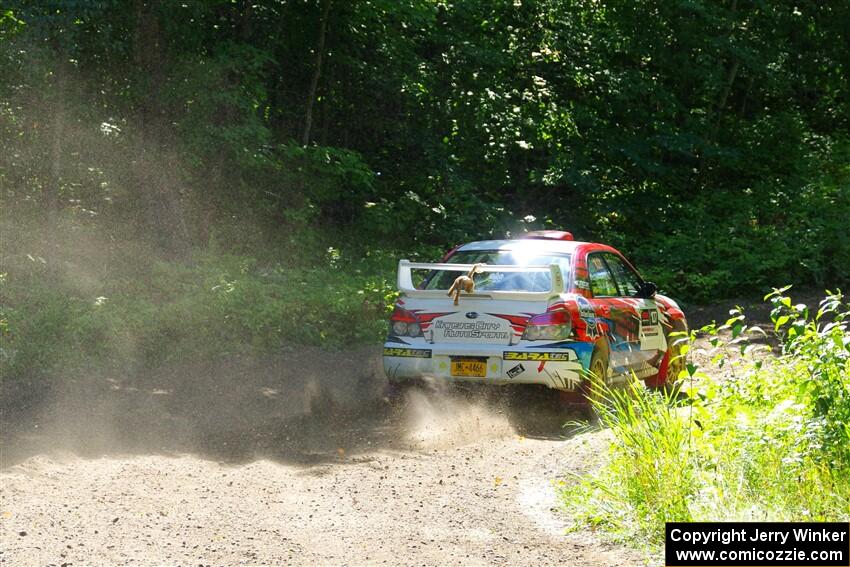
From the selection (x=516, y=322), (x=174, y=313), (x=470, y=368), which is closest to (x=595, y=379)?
(x=516, y=322)

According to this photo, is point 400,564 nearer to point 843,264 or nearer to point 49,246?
point 49,246

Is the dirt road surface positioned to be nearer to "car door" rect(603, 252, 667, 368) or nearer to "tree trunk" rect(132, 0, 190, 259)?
"car door" rect(603, 252, 667, 368)

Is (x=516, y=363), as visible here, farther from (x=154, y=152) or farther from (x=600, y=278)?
(x=154, y=152)

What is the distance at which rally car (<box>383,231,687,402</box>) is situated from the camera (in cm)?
961

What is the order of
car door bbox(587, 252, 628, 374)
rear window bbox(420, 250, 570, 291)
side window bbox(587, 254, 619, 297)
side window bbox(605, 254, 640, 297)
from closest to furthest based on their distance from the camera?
1. rear window bbox(420, 250, 570, 291)
2. car door bbox(587, 252, 628, 374)
3. side window bbox(587, 254, 619, 297)
4. side window bbox(605, 254, 640, 297)

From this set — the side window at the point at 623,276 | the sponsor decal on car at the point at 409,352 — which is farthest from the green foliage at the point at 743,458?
the side window at the point at 623,276

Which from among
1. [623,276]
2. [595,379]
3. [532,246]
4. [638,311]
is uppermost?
[532,246]

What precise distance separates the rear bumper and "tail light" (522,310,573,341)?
0.10 m

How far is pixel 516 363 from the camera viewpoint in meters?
9.60

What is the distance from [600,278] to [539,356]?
1549mm

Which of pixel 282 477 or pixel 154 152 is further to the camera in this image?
pixel 154 152

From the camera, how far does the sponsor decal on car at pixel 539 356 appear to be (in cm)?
954

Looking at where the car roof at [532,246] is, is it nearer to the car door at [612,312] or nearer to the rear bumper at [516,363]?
the car door at [612,312]

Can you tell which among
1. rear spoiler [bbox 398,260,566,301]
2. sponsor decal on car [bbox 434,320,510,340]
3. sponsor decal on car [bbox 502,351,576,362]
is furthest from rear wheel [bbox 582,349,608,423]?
sponsor decal on car [bbox 434,320,510,340]
